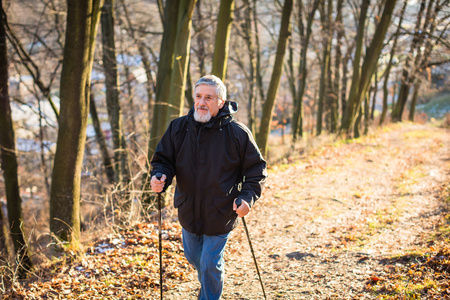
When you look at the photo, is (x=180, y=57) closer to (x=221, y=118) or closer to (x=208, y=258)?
(x=221, y=118)

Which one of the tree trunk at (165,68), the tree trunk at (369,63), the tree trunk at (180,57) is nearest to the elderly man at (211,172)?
the tree trunk at (180,57)

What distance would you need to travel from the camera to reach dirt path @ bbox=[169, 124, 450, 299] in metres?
4.81

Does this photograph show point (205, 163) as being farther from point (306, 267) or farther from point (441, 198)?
point (441, 198)

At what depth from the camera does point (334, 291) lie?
4.46 meters

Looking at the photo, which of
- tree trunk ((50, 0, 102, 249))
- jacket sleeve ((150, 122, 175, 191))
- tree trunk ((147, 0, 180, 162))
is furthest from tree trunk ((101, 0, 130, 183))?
jacket sleeve ((150, 122, 175, 191))

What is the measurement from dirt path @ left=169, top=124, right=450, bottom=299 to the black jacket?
1.57m

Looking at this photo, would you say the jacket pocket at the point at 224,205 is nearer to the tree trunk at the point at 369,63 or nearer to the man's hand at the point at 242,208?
the man's hand at the point at 242,208

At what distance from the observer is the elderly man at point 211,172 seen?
348 cm

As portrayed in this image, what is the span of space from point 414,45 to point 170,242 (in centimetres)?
1898

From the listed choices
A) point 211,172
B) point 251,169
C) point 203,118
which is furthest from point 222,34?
point 211,172

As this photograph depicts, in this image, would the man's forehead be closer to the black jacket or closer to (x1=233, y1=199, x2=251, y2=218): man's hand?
the black jacket

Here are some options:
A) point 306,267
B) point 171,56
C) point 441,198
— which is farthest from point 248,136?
point 171,56

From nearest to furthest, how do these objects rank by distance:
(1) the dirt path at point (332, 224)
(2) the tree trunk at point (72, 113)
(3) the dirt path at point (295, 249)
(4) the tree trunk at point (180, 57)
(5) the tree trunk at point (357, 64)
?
(3) the dirt path at point (295, 249) → (1) the dirt path at point (332, 224) → (2) the tree trunk at point (72, 113) → (4) the tree trunk at point (180, 57) → (5) the tree trunk at point (357, 64)

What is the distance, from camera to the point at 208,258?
3514 mm
